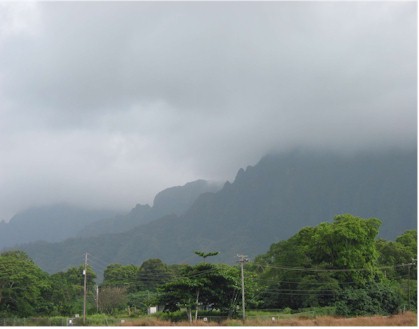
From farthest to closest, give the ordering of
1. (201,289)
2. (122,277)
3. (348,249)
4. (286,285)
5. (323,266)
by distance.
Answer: (122,277)
(348,249)
(286,285)
(323,266)
(201,289)

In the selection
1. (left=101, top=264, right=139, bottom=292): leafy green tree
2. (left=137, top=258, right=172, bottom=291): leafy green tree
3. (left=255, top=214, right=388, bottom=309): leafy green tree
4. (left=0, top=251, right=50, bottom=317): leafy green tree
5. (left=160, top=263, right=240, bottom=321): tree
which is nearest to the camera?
(left=160, top=263, right=240, bottom=321): tree

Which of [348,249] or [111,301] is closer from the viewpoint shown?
[348,249]

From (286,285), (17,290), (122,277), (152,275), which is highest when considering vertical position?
(152,275)

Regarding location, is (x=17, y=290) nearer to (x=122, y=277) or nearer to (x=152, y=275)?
(x=122, y=277)

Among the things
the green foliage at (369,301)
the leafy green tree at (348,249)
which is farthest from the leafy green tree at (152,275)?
the green foliage at (369,301)

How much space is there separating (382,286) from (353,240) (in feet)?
18.6

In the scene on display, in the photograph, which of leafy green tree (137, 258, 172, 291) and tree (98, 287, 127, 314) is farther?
leafy green tree (137, 258, 172, 291)

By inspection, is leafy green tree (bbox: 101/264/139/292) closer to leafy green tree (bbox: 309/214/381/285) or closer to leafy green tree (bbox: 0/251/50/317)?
leafy green tree (bbox: 0/251/50/317)

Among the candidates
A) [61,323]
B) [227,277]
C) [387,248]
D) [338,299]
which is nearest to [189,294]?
[227,277]

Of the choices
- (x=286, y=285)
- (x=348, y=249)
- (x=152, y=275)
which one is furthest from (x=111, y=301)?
(x=348, y=249)

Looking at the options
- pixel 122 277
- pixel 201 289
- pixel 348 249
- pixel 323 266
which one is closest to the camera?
pixel 201 289

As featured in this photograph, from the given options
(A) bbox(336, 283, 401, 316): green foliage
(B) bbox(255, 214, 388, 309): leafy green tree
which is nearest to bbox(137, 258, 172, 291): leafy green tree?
(B) bbox(255, 214, 388, 309): leafy green tree

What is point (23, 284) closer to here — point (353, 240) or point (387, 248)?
point (353, 240)

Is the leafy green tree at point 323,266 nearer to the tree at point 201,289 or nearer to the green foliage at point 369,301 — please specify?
the green foliage at point 369,301
